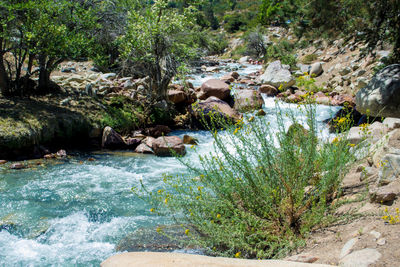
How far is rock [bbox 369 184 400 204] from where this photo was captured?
2.94 metres

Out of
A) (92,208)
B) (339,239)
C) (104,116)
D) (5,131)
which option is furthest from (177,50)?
(339,239)

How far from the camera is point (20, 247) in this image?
4.13 meters

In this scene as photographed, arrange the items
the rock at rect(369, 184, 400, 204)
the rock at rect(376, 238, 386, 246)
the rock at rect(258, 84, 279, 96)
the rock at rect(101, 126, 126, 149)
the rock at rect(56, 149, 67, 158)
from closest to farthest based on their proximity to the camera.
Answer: the rock at rect(376, 238, 386, 246) → the rock at rect(369, 184, 400, 204) → the rock at rect(56, 149, 67, 158) → the rock at rect(101, 126, 126, 149) → the rock at rect(258, 84, 279, 96)

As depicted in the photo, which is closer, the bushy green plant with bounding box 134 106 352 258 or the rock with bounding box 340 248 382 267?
the rock with bounding box 340 248 382 267

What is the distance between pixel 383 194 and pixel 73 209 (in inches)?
178

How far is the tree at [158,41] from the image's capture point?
30.0ft

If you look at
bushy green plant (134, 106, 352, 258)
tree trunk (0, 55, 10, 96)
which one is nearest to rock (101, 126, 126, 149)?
tree trunk (0, 55, 10, 96)

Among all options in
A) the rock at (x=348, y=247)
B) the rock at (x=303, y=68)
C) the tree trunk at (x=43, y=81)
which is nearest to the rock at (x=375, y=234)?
the rock at (x=348, y=247)

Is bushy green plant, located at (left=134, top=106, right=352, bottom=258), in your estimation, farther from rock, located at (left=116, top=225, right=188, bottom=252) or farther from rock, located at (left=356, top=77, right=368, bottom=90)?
rock, located at (left=356, top=77, right=368, bottom=90)

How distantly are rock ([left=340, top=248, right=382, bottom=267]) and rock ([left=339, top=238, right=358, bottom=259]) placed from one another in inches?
5.4

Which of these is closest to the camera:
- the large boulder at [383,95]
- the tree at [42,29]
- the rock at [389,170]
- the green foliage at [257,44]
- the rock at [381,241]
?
the rock at [381,241]

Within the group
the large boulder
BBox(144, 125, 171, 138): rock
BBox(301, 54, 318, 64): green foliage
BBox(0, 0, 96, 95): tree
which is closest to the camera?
BBox(0, 0, 96, 95): tree

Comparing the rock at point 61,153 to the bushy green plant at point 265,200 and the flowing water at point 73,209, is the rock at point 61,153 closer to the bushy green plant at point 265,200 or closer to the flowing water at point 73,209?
the flowing water at point 73,209

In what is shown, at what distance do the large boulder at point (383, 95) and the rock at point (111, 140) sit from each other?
6.63m
